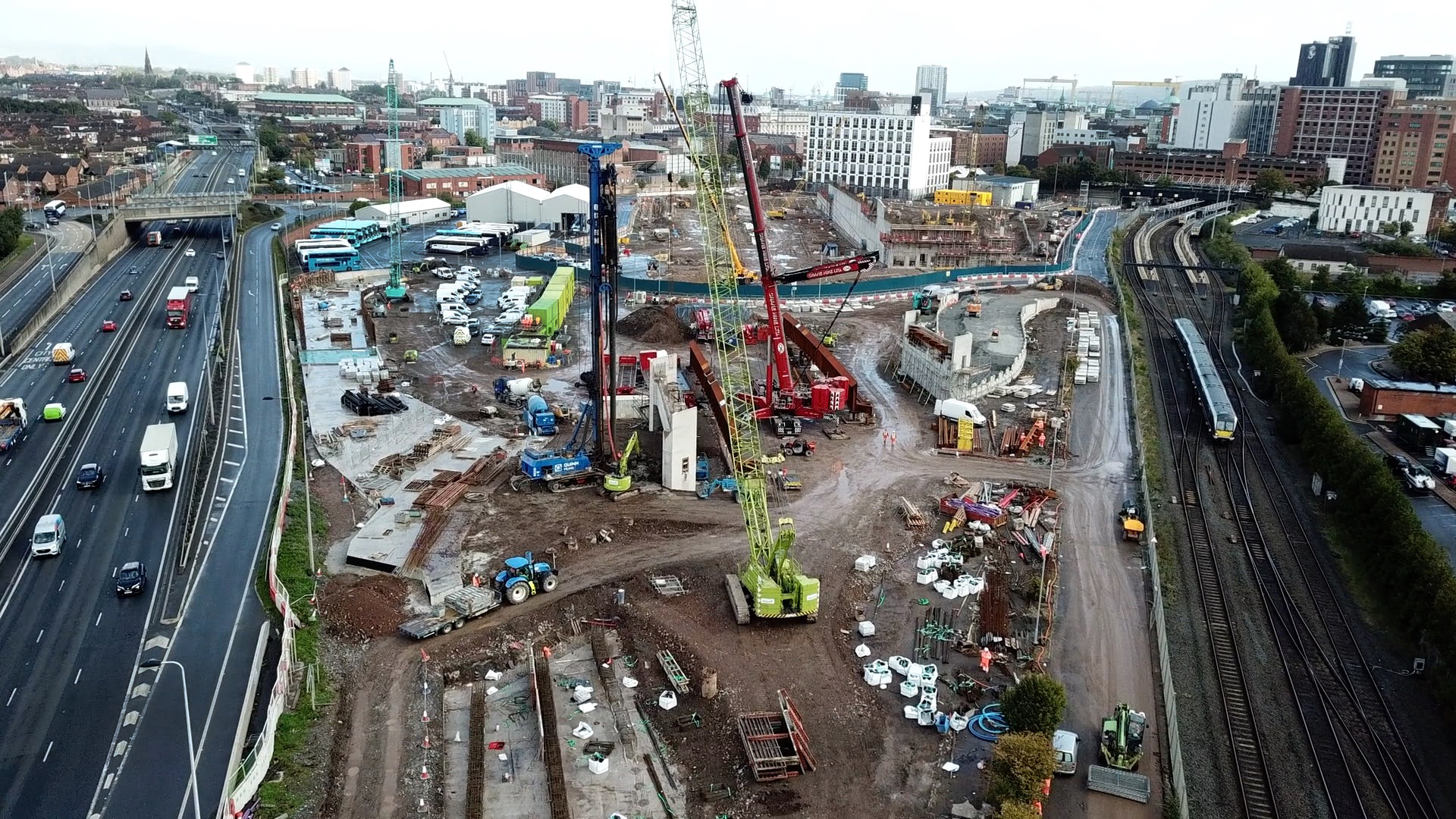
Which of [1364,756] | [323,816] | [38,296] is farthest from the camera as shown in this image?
[38,296]

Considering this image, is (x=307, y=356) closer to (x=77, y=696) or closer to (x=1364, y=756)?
(x=77, y=696)

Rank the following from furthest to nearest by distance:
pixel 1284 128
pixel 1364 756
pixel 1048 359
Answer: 1. pixel 1284 128
2. pixel 1048 359
3. pixel 1364 756

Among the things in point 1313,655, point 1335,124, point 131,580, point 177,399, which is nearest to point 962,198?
point 1335,124

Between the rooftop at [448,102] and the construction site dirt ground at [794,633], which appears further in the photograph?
the rooftop at [448,102]

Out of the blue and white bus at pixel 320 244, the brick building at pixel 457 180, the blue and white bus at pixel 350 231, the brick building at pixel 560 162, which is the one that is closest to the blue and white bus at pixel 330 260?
the blue and white bus at pixel 320 244

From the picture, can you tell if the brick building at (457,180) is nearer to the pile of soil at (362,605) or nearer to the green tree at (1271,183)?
the pile of soil at (362,605)

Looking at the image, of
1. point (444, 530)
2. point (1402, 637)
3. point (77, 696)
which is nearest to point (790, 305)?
point (444, 530)
